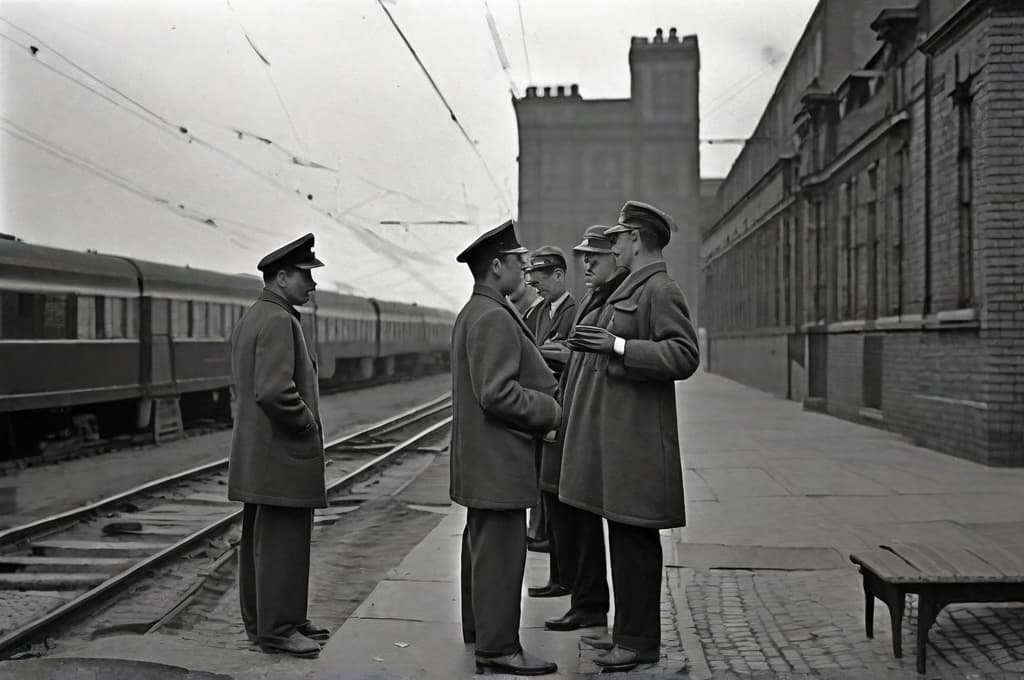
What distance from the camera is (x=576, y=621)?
5234mm

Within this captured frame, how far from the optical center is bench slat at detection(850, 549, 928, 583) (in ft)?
14.5

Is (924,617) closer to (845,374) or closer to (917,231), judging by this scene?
(917,231)

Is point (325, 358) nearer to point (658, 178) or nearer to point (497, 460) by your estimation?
point (497, 460)

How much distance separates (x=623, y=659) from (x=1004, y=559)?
1794 mm

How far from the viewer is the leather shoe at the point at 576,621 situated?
520cm

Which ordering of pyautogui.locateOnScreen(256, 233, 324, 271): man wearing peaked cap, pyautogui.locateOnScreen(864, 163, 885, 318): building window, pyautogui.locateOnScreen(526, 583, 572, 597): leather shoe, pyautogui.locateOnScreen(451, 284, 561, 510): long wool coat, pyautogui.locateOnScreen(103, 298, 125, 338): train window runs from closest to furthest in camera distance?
pyautogui.locateOnScreen(451, 284, 561, 510): long wool coat < pyautogui.locateOnScreen(256, 233, 324, 271): man wearing peaked cap < pyautogui.locateOnScreen(526, 583, 572, 597): leather shoe < pyautogui.locateOnScreen(103, 298, 125, 338): train window < pyautogui.locateOnScreen(864, 163, 885, 318): building window

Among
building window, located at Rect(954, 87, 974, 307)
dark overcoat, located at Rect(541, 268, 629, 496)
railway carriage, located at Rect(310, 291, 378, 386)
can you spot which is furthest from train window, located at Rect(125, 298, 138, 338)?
railway carriage, located at Rect(310, 291, 378, 386)

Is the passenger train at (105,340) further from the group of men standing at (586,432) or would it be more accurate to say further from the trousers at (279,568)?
the group of men standing at (586,432)

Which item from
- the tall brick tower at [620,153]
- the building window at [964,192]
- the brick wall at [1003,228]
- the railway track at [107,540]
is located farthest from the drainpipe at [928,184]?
the tall brick tower at [620,153]

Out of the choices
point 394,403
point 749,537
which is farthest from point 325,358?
point 749,537

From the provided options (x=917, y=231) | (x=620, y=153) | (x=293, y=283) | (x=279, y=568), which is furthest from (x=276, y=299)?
(x=620, y=153)

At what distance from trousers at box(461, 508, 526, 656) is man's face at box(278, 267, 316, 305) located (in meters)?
1.36

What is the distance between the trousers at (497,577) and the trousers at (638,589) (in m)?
0.44

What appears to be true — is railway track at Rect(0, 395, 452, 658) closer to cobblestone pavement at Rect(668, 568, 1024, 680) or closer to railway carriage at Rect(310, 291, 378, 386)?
cobblestone pavement at Rect(668, 568, 1024, 680)
